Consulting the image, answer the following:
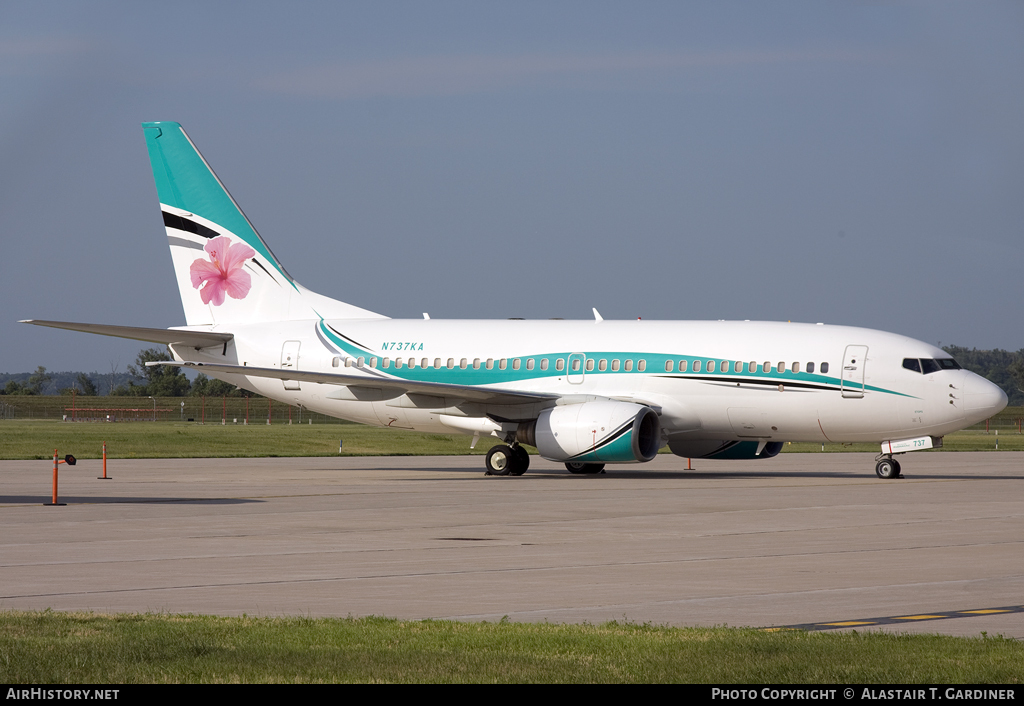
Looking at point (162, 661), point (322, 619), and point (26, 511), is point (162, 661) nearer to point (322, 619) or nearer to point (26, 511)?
point (322, 619)

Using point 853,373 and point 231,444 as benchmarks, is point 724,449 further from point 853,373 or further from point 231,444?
point 231,444

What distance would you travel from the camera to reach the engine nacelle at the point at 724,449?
33312 mm

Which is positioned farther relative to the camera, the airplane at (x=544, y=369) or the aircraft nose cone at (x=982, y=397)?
the airplane at (x=544, y=369)

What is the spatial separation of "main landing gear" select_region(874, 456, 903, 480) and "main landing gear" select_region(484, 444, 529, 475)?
8.81 meters

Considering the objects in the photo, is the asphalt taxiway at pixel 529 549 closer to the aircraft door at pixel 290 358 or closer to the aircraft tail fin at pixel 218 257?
the aircraft door at pixel 290 358

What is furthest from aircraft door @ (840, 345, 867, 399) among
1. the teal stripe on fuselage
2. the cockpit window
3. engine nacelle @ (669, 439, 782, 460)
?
engine nacelle @ (669, 439, 782, 460)

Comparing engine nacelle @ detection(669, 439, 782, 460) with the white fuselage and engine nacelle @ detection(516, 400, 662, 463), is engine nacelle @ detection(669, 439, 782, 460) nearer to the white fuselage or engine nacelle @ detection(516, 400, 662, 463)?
the white fuselage

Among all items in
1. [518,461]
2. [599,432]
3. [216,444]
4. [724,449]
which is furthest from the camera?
[216,444]

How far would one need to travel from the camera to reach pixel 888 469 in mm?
31766

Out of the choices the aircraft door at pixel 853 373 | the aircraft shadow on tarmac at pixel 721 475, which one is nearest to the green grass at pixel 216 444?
the aircraft shadow on tarmac at pixel 721 475

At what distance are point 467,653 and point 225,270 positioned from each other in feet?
96.2

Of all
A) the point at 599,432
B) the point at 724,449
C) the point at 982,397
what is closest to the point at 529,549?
the point at 599,432

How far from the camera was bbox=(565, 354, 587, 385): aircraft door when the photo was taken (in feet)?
107

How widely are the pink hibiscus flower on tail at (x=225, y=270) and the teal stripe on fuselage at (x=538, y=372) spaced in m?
2.88
